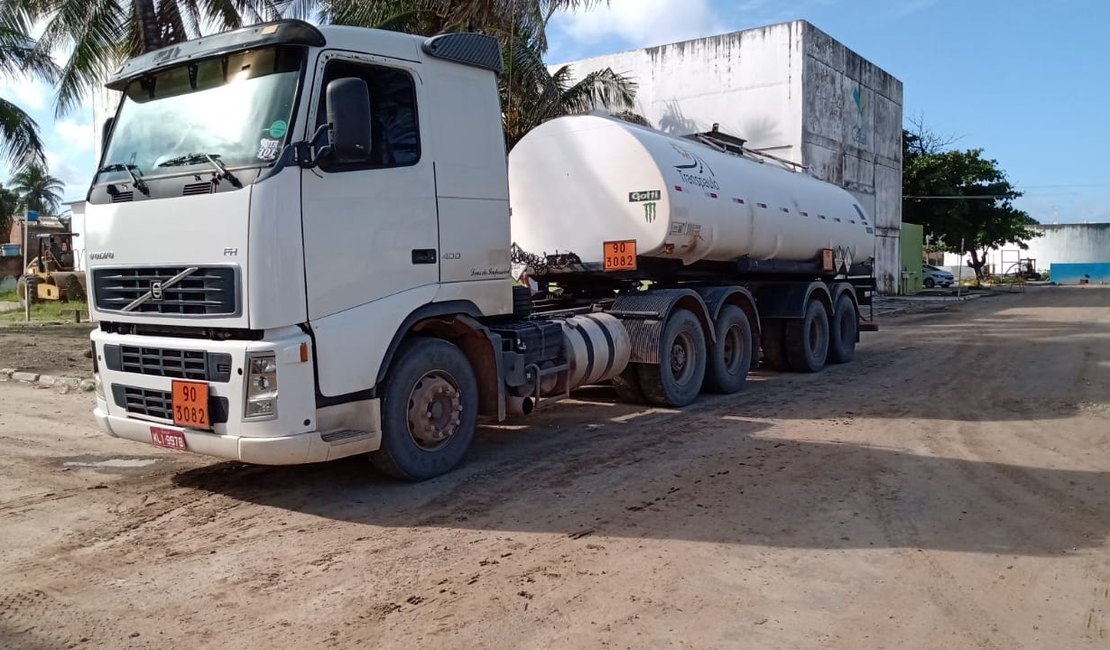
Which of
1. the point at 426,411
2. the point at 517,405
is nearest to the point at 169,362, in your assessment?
the point at 426,411

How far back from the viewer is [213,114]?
5484 millimetres

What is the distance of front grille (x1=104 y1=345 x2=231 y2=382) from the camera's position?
521 centimetres

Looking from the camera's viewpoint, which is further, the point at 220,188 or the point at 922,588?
the point at 220,188

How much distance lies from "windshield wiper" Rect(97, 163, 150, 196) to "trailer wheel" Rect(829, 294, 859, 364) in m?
11.2

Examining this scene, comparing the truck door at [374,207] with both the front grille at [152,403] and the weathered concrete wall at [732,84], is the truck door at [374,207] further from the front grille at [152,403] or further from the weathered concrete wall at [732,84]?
the weathered concrete wall at [732,84]

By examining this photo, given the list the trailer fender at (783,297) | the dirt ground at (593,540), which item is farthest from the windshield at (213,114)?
the trailer fender at (783,297)

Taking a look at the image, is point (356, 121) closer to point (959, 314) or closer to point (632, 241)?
Answer: point (632, 241)

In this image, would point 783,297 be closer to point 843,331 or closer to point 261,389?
point 843,331

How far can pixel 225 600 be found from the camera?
4207 millimetres

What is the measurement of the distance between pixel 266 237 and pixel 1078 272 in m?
75.4

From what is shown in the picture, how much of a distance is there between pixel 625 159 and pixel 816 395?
159 inches

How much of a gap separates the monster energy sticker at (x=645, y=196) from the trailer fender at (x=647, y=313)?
1.12 meters

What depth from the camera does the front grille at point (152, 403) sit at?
5242mm

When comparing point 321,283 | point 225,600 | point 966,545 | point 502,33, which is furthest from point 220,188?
point 502,33
